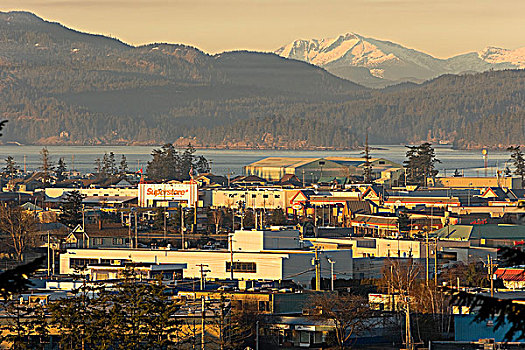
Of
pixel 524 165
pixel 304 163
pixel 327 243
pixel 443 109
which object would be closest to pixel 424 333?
pixel 327 243

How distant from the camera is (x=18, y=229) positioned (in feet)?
85.4

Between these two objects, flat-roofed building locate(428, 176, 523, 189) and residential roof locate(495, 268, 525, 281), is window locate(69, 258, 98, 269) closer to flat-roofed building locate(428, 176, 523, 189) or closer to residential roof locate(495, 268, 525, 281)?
residential roof locate(495, 268, 525, 281)

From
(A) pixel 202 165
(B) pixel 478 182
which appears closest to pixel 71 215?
(B) pixel 478 182

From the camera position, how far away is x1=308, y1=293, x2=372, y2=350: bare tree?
45.6 ft

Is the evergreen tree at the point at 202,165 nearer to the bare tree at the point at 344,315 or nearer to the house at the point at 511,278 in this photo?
the house at the point at 511,278

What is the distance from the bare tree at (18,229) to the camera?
81.0 ft

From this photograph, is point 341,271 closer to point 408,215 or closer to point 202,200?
point 408,215

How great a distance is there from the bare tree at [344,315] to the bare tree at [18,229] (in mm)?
9945

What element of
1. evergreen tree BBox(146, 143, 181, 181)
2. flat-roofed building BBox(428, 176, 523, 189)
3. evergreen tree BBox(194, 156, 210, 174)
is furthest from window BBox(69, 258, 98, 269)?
evergreen tree BBox(194, 156, 210, 174)

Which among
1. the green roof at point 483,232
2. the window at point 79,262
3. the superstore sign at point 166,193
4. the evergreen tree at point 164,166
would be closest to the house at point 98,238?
the window at point 79,262

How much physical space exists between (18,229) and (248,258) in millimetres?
7820

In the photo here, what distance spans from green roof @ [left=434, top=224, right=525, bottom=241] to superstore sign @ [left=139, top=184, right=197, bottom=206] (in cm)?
1392

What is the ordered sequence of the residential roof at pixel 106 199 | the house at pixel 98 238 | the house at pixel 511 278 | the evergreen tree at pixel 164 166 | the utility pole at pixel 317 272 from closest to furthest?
the house at pixel 511 278
the utility pole at pixel 317 272
the house at pixel 98 238
the residential roof at pixel 106 199
the evergreen tree at pixel 164 166

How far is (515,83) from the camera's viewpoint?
190 meters
